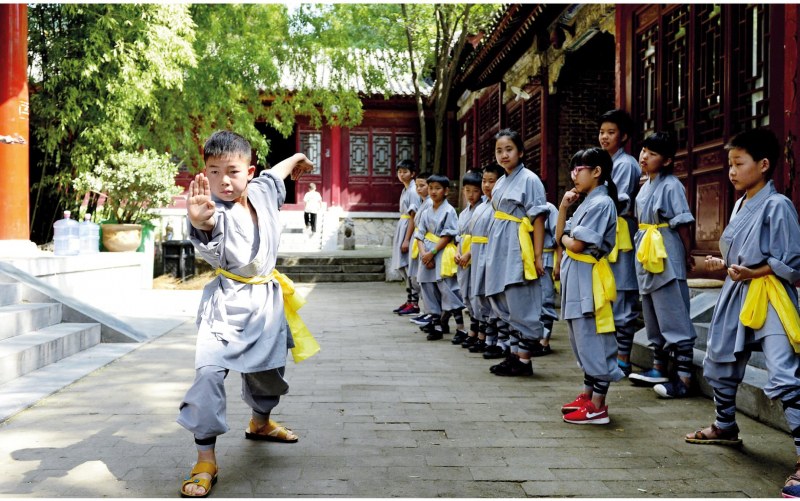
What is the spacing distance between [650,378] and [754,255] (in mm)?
1773

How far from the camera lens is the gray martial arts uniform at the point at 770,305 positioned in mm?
3039

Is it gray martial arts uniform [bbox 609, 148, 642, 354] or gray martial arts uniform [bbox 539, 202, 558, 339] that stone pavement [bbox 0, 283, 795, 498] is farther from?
gray martial arts uniform [bbox 539, 202, 558, 339]

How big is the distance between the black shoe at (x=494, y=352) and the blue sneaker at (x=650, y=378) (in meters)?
1.34

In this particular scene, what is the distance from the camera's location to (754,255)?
3193 millimetres

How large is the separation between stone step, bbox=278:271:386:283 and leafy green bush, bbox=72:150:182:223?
3.37 metres

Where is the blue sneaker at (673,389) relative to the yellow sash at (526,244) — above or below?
below

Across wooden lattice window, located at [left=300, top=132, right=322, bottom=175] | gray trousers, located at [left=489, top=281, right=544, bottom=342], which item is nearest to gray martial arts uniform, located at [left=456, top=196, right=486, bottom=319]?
gray trousers, located at [left=489, top=281, right=544, bottom=342]

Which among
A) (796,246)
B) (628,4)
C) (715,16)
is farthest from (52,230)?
(796,246)

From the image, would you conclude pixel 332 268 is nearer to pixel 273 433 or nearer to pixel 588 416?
pixel 588 416

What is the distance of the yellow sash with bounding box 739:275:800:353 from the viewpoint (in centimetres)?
306

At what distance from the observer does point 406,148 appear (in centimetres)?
2109

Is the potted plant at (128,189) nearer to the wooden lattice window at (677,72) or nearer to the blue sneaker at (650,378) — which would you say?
the wooden lattice window at (677,72)

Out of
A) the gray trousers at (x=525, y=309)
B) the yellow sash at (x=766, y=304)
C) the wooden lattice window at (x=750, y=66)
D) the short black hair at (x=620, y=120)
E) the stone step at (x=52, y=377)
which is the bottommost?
the stone step at (x=52, y=377)

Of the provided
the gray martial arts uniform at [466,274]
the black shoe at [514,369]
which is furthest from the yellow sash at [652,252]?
the gray martial arts uniform at [466,274]
